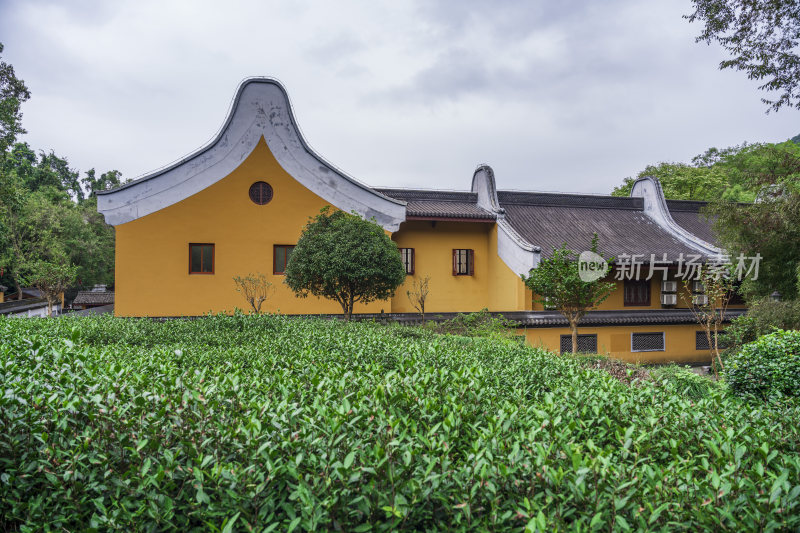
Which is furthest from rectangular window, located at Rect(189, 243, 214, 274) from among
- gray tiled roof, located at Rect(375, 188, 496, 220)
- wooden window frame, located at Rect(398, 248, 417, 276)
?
gray tiled roof, located at Rect(375, 188, 496, 220)

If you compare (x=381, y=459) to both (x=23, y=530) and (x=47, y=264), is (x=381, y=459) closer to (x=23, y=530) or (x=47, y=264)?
(x=23, y=530)

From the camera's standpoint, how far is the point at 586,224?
18.6 m

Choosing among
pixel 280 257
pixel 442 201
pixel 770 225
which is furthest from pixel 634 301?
pixel 280 257

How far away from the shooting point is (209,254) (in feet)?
47.1

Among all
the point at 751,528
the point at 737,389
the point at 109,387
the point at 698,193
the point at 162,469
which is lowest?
the point at 737,389

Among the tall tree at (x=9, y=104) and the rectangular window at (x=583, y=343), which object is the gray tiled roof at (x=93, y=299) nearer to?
the tall tree at (x=9, y=104)

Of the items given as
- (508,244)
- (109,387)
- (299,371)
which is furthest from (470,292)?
(109,387)

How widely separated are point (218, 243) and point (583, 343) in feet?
37.8

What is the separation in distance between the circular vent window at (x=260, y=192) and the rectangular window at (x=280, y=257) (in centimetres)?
148

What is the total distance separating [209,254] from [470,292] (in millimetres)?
8966

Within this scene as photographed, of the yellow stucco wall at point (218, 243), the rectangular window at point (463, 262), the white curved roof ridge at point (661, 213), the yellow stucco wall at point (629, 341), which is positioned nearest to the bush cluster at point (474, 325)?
the yellow stucco wall at point (629, 341)

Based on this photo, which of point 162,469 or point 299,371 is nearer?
point 162,469

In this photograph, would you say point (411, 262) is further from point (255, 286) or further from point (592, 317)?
point (592, 317)

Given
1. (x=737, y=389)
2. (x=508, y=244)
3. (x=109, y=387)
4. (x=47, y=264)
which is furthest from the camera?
(x=47, y=264)
